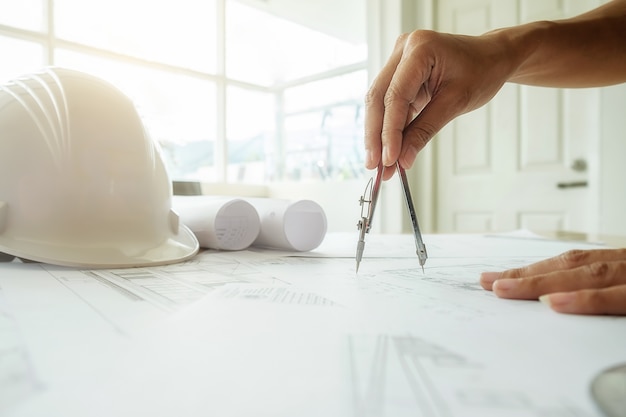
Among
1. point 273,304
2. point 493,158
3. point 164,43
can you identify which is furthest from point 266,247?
point 164,43

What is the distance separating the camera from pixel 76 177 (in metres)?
0.68

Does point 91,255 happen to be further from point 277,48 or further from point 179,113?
point 277,48

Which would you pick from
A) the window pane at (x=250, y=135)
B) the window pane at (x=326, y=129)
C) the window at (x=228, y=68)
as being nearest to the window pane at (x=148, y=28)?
the window at (x=228, y=68)

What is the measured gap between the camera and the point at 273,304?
419mm

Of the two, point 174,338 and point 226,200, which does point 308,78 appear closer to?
point 226,200

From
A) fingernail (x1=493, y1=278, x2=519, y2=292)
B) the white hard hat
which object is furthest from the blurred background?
fingernail (x1=493, y1=278, x2=519, y2=292)

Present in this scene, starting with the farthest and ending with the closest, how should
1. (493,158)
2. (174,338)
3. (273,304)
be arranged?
(493,158) < (273,304) < (174,338)

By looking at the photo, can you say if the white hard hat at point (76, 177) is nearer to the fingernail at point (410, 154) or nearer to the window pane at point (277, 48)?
the fingernail at point (410, 154)

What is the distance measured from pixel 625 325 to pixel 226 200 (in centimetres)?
73

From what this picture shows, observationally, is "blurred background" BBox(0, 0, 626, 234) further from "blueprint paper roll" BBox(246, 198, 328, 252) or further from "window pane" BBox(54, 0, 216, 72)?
"blueprint paper roll" BBox(246, 198, 328, 252)

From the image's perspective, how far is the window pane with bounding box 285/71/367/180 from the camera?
312 centimetres

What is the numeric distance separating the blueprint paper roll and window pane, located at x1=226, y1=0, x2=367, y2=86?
2.49 meters

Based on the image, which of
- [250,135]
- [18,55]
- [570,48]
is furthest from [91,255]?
[250,135]

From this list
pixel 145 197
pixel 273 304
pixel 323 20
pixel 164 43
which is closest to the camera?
pixel 273 304
